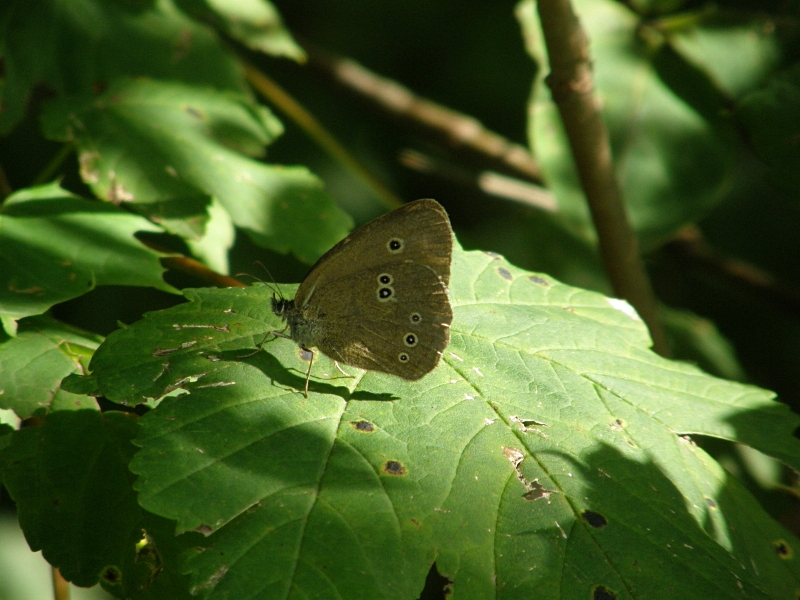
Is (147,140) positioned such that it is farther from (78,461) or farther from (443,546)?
(443,546)

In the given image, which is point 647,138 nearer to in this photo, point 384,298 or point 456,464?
point 384,298

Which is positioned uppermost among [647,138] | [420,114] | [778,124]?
[778,124]

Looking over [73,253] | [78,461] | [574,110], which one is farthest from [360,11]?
[78,461]

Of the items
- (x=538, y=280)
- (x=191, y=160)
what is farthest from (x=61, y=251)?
(x=538, y=280)

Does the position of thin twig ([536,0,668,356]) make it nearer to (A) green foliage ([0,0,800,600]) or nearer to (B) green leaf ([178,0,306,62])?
(A) green foliage ([0,0,800,600])

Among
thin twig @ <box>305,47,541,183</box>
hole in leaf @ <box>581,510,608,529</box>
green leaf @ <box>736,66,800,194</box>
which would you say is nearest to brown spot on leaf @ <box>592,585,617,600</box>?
hole in leaf @ <box>581,510,608,529</box>

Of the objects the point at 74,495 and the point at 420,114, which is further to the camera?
the point at 420,114

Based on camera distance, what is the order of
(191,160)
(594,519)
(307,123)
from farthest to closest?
(307,123)
(191,160)
(594,519)
